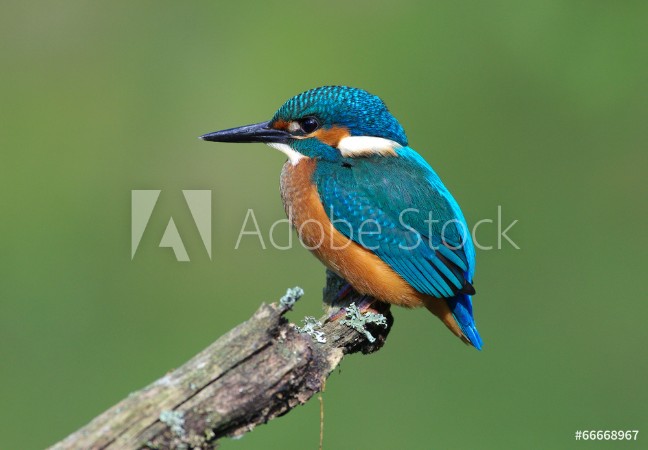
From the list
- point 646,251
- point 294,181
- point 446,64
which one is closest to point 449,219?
point 294,181

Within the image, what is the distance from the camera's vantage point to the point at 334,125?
329 centimetres

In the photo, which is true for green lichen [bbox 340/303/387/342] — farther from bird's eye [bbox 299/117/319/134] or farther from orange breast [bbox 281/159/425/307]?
bird's eye [bbox 299/117/319/134]

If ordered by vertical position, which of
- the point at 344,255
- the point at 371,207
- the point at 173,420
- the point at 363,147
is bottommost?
the point at 173,420

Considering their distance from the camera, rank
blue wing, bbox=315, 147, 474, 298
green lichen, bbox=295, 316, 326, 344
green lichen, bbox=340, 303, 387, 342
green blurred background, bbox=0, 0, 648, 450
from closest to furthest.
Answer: green lichen, bbox=295, 316, 326, 344
green lichen, bbox=340, 303, 387, 342
blue wing, bbox=315, 147, 474, 298
green blurred background, bbox=0, 0, 648, 450

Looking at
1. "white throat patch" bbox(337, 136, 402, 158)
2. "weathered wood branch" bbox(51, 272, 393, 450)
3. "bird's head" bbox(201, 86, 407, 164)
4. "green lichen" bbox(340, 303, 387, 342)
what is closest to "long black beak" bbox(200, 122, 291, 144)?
"bird's head" bbox(201, 86, 407, 164)

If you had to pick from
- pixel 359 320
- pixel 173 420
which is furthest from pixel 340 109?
pixel 173 420

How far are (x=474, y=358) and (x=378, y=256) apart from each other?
1479 millimetres

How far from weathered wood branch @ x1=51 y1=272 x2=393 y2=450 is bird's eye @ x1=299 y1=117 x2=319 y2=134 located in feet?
4.15

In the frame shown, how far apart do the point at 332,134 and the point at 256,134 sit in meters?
0.32

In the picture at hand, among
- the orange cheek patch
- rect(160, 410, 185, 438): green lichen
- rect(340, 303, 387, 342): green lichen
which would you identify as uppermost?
the orange cheek patch

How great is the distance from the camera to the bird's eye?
3293 millimetres

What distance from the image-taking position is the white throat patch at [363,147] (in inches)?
129

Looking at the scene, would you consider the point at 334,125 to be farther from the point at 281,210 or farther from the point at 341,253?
the point at 281,210

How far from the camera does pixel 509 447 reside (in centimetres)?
395
